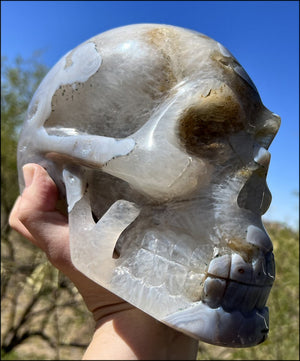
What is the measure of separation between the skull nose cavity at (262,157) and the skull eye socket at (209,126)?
0.06 metres

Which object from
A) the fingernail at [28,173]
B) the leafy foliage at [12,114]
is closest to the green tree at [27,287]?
the leafy foliage at [12,114]

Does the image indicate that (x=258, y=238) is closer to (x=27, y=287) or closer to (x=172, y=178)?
(x=172, y=178)

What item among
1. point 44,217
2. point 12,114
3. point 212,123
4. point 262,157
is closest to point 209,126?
point 212,123

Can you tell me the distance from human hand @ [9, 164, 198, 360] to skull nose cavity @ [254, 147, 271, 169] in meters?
0.34

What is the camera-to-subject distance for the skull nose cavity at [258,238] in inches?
25.5

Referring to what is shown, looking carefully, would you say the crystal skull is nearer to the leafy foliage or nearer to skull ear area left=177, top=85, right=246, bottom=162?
skull ear area left=177, top=85, right=246, bottom=162

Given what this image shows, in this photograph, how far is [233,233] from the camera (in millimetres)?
Answer: 649

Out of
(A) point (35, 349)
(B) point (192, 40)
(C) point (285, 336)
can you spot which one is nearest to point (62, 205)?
(B) point (192, 40)

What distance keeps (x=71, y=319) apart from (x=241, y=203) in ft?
11.8

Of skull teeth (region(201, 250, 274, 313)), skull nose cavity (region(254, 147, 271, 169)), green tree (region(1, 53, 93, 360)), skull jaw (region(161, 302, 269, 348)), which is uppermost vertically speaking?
skull nose cavity (region(254, 147, 271, 169))

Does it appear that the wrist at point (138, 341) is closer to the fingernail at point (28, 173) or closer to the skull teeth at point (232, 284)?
the skull teeth at point (232, 284)

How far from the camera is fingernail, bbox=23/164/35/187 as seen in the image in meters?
0.82

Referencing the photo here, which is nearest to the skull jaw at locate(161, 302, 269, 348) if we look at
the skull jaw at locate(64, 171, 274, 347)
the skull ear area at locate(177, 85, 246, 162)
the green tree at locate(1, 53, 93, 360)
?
the skull jaw at locate(64, 171, 274, 347)

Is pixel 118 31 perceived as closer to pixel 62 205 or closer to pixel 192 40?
pixel 192 40
